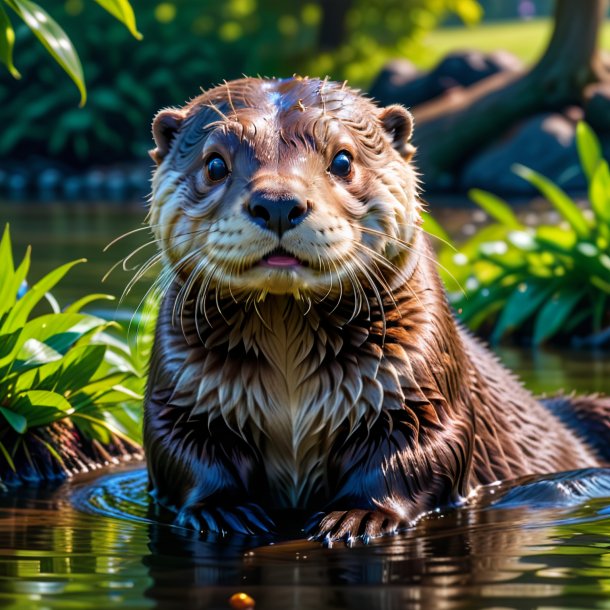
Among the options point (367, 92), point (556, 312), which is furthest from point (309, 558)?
point (367, 92)

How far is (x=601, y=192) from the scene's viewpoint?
8336 millimetres

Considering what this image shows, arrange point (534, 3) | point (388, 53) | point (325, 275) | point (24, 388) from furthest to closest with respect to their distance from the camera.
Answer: point (534, 3) < point (388, 53) < point (24, 388) < point (325, 275)

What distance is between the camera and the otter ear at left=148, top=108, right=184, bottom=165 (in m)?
4.30

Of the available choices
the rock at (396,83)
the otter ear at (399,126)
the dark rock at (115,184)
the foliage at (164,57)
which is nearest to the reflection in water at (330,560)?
the otter ear at (399,126)

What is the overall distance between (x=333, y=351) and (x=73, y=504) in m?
1.05

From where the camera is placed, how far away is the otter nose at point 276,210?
3607 mm

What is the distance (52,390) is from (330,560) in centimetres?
160

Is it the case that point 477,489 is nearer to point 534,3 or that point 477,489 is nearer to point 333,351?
point 333,351

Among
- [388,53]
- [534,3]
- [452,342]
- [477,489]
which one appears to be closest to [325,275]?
[452,342]

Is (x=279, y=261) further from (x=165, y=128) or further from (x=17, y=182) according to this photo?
(x=17, y=182)

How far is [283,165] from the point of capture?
3900 millimetres

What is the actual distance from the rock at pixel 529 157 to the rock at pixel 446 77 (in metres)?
2.85

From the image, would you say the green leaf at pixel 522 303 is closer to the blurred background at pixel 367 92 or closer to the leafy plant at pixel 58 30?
the blurred background at pixel 367 92

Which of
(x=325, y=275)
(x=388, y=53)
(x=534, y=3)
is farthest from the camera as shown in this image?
(x=534, y=3)
